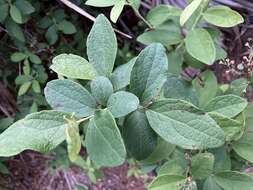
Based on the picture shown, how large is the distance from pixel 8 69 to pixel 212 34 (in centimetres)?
81

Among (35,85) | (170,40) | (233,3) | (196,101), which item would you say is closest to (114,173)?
(35,85)

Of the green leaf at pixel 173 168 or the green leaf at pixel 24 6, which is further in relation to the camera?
the green leaf at pixel 24 6

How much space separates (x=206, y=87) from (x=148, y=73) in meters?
0.26

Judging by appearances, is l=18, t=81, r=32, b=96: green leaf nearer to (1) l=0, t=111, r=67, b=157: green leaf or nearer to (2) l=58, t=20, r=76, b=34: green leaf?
(2) l=58, t=20, r=76, b=34: green leaf

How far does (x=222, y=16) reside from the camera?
2.89ft

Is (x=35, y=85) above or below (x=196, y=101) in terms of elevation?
below

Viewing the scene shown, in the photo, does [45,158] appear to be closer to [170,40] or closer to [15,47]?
[15,47]

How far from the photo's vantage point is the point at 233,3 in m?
1.36

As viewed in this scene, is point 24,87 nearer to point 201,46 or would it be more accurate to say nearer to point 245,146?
point 201,46

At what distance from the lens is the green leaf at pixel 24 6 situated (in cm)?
130

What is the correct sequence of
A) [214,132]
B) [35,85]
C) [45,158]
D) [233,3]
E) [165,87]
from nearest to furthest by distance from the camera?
[214,132], [165,87], [233,3], [35,85], [45,158]

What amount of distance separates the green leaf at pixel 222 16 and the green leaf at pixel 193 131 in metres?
0.28

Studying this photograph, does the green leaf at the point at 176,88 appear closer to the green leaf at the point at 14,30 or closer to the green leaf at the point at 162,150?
the green leaf at the point at 162,150

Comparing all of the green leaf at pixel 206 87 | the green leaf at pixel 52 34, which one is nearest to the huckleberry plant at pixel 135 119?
the green leaf at pixel 206 87
